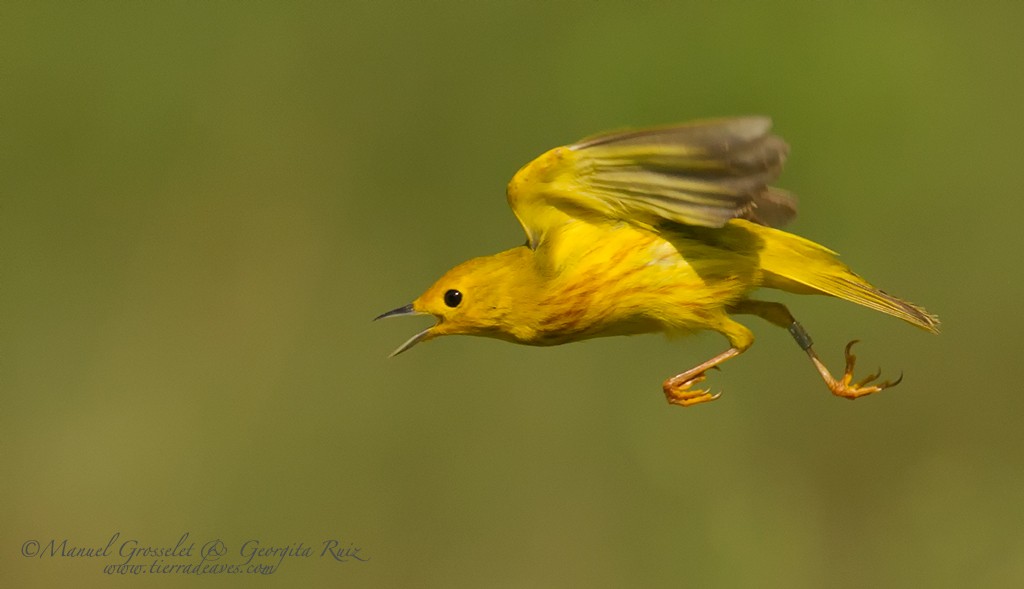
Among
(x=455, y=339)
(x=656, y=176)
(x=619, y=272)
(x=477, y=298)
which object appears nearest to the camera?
(x=656, y=176)

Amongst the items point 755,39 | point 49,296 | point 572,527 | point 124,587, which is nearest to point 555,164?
point 572,527

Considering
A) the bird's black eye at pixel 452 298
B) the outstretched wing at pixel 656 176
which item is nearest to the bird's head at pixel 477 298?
the bird's black eye at pixel 452 298

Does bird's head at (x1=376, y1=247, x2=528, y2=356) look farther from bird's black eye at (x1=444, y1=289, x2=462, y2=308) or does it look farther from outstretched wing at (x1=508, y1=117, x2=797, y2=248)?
outstretched wing at (x1=508, y1=117, x2=797, y2=248)

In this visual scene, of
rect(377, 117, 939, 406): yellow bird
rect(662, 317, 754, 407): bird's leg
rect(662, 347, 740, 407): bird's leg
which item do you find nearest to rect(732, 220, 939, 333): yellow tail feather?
rect(377, 117, 939, 406): yellow bird

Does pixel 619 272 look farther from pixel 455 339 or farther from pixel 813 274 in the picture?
pixel 455 339

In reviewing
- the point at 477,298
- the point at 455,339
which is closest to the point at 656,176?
the point at 477,298

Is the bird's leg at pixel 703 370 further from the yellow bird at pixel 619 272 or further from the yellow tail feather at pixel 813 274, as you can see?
the yellow tail feather at pixel 813 274
